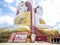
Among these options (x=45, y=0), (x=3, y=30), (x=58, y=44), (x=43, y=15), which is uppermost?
(x=45, y=0)

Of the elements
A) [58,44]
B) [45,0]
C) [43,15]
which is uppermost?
[45,0]

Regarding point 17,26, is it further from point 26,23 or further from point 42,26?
point 42,26

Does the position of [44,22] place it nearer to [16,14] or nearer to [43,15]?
[43,15]

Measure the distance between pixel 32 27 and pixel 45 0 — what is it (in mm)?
314

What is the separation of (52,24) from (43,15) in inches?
5.2

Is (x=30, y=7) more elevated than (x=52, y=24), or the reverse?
(x=30, y=7)

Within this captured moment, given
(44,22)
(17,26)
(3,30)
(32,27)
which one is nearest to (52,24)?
(44,22)

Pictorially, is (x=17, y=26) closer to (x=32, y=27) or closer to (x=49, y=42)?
(x=32, y=27)

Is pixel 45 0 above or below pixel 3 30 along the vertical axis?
above

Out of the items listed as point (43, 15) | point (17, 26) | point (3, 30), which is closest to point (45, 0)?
point (43, 15)

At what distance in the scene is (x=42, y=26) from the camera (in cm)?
183

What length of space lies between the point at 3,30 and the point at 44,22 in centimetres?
44

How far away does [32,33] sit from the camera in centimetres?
182

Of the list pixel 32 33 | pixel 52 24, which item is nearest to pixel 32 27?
pixel 32 33
